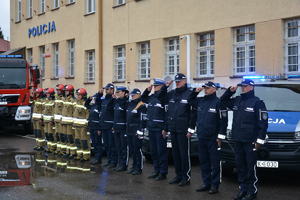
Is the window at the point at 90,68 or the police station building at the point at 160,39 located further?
the window at the point at 90,68

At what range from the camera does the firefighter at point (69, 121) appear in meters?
12.9

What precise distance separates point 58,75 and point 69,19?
3.68 metres

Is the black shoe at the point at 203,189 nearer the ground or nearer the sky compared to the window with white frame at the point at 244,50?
nearer the ground

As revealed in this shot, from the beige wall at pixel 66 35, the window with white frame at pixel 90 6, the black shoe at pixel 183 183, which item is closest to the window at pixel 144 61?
the beige wall at pixel 66 35

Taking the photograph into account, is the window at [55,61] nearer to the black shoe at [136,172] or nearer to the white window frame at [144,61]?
the white window frame at [144,61]

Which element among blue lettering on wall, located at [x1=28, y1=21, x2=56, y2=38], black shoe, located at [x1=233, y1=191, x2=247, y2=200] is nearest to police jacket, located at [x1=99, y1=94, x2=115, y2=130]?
black shoe, located at [x1=233, y1=191, x2=247, y2=200]

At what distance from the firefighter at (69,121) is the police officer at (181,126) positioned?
3.99m

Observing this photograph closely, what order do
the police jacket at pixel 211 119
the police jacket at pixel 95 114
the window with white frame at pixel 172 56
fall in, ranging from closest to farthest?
the police jacket at pixel 211 119 < the police jacket at pixel 95 114 < the window with white frame at pixel 172 56

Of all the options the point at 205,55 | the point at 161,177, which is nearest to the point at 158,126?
the point at 161,177

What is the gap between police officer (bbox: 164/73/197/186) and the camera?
30.5ft

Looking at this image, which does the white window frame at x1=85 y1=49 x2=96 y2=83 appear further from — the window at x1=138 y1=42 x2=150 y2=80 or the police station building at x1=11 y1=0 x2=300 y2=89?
the window at x1=138 y1=42 x2=150 y2=80

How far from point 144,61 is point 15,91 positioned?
20.8ft

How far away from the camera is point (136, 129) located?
10617 millimetres

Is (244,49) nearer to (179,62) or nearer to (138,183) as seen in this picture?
(179,62)
